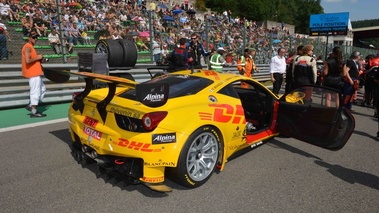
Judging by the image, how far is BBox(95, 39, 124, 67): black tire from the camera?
6.71 m

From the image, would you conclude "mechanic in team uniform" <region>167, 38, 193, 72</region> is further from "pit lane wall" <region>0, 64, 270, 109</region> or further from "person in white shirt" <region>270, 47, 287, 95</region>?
"person in white shirt" <region>270, 47, 287, 95</region>

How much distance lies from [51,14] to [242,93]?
21.7 ft

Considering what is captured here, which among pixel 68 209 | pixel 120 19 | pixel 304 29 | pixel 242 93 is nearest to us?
pixel 68 209

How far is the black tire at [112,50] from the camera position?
671 centimetres

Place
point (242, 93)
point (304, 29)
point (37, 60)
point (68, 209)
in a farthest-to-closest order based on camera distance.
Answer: point (304, 29)
point (37, 60)
point (242, 93)
point (68, 209)

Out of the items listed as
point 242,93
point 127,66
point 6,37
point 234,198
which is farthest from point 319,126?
point 6,37

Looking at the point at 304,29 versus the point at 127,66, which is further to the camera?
the point at 304,29

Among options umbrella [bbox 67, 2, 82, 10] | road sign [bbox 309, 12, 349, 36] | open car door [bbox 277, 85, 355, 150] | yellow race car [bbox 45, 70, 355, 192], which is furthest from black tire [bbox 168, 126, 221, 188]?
road sign [bbox 309, 12, 349, 36]

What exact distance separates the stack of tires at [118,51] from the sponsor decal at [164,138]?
424cm

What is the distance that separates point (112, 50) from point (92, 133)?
3.71 m

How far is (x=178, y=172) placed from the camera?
3.14 metres

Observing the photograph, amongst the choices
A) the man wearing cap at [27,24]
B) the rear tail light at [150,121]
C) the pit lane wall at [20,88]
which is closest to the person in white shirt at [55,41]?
the man wearing cap at [27,24]

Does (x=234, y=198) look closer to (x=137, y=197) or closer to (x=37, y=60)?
(x=137, y=197)

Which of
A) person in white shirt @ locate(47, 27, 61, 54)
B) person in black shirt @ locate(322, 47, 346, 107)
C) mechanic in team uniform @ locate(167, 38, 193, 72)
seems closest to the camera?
person in black shirt @ locate(322, 47, 346, 107)
